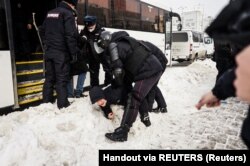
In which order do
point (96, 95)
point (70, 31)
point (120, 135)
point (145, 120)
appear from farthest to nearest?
point (70, 31), point (145, 120), point (96, 95), point (120, 135)

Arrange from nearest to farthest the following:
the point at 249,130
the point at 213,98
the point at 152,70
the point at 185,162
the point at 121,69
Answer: the point at 249,130, the point at 213,98, the point at 185,162, the point at 121,69, the point at 152,70

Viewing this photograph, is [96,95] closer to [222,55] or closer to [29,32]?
[222,55]

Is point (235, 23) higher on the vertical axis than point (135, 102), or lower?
higher

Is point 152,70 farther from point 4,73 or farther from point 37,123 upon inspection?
point 4,73

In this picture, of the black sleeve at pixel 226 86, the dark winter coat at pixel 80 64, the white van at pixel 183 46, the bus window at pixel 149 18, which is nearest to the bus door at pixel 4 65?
the dark winter coat at pixel 80 64

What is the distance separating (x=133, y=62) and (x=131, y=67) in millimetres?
80

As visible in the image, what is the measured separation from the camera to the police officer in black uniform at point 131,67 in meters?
3.90

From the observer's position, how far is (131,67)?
399 cm

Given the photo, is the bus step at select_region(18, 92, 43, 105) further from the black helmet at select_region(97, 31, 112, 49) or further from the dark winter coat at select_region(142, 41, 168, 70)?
the dark winter coat at select_region(142, 41, 168, 70)

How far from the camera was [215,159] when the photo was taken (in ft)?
11.0

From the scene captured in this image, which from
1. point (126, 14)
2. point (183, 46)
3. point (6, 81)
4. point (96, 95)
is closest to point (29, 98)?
point (6, 81)

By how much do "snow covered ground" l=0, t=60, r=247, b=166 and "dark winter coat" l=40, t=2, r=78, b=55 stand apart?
41.0 inches

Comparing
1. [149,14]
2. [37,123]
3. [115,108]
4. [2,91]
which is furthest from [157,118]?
[149,14]

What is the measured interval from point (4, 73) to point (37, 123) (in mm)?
1483
